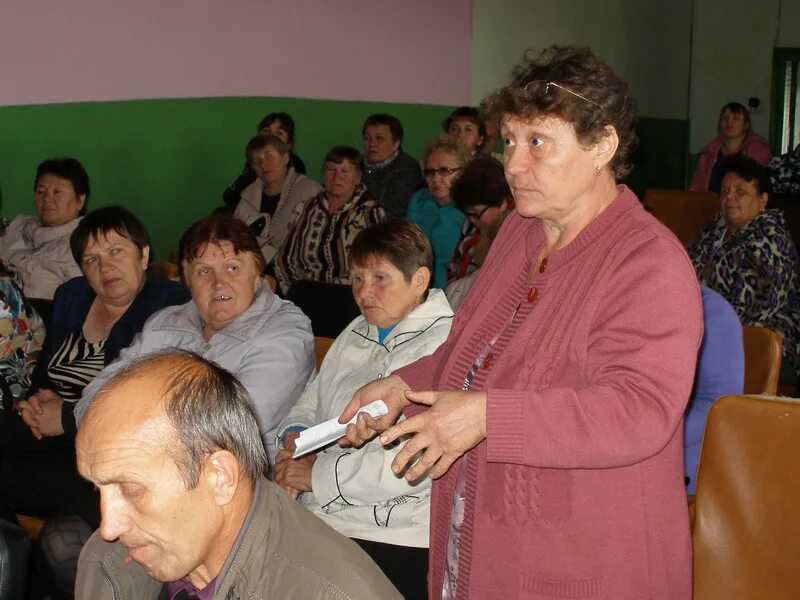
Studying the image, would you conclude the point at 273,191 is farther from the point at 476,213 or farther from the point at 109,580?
the point at 109,580

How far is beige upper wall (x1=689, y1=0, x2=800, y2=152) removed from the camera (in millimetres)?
10555

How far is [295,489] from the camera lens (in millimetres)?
2479

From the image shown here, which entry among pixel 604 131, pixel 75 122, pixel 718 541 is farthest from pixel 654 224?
pixel 75 122

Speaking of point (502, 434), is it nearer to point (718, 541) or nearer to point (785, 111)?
point (718, 541)

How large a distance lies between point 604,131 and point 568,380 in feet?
1.31

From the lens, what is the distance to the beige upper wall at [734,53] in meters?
10.6

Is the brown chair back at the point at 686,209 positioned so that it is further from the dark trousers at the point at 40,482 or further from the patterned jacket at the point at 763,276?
the dark trousers at the point at 40,482

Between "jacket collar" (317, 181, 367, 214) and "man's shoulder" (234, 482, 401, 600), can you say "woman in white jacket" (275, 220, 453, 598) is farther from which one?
"jacket collar" (317, 181, 367, 214)

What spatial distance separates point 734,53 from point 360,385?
965 cm

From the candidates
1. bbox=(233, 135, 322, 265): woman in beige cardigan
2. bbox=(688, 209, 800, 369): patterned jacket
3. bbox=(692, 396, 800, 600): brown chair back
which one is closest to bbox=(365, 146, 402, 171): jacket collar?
bbox=(233, 135, 322, 265): woman in beige cardigan

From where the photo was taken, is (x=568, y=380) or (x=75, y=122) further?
(x=75, y=122)

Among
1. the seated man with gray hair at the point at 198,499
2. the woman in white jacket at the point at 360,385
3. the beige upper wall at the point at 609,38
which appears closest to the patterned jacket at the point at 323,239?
the woman in white jacket at the point at 360,385

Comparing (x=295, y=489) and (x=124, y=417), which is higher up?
(x=124, y=417)

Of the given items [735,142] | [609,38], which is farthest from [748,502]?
[609,38]
